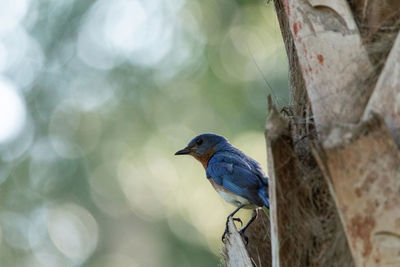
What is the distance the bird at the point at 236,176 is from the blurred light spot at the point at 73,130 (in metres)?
5.33

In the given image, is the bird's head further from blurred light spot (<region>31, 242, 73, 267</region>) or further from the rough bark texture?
blurred light spot (<region>31, 242, 73, 267</region>)

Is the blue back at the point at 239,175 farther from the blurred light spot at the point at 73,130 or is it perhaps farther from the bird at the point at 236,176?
the blurred light spot at the point at 73,130

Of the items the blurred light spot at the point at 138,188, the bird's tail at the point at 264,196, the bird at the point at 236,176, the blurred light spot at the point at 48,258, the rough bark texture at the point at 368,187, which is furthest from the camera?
the blurred light spot at the point at 48,258

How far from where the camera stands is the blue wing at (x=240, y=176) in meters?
5.71

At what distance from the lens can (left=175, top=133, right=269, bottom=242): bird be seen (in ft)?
18.8

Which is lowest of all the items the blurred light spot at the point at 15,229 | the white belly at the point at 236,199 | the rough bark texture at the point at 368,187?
the blurred light spot at the point at 15,229

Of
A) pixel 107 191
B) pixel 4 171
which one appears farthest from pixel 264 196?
pixel 4 171

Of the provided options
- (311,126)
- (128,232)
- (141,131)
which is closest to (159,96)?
(141,131)

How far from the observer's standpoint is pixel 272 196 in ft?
11.1

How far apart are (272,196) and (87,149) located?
872 centimetres

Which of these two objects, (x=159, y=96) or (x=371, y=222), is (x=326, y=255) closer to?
(x=371, y=222)

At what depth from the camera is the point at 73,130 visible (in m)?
12.2

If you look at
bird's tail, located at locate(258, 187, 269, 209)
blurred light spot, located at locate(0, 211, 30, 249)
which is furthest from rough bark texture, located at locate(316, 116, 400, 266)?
blurred light spot, located at locate(0, 211, 30, 249)

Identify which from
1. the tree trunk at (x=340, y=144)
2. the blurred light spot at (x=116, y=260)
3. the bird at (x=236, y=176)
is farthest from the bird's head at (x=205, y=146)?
the blurred light spot at (x=116, y=260)
